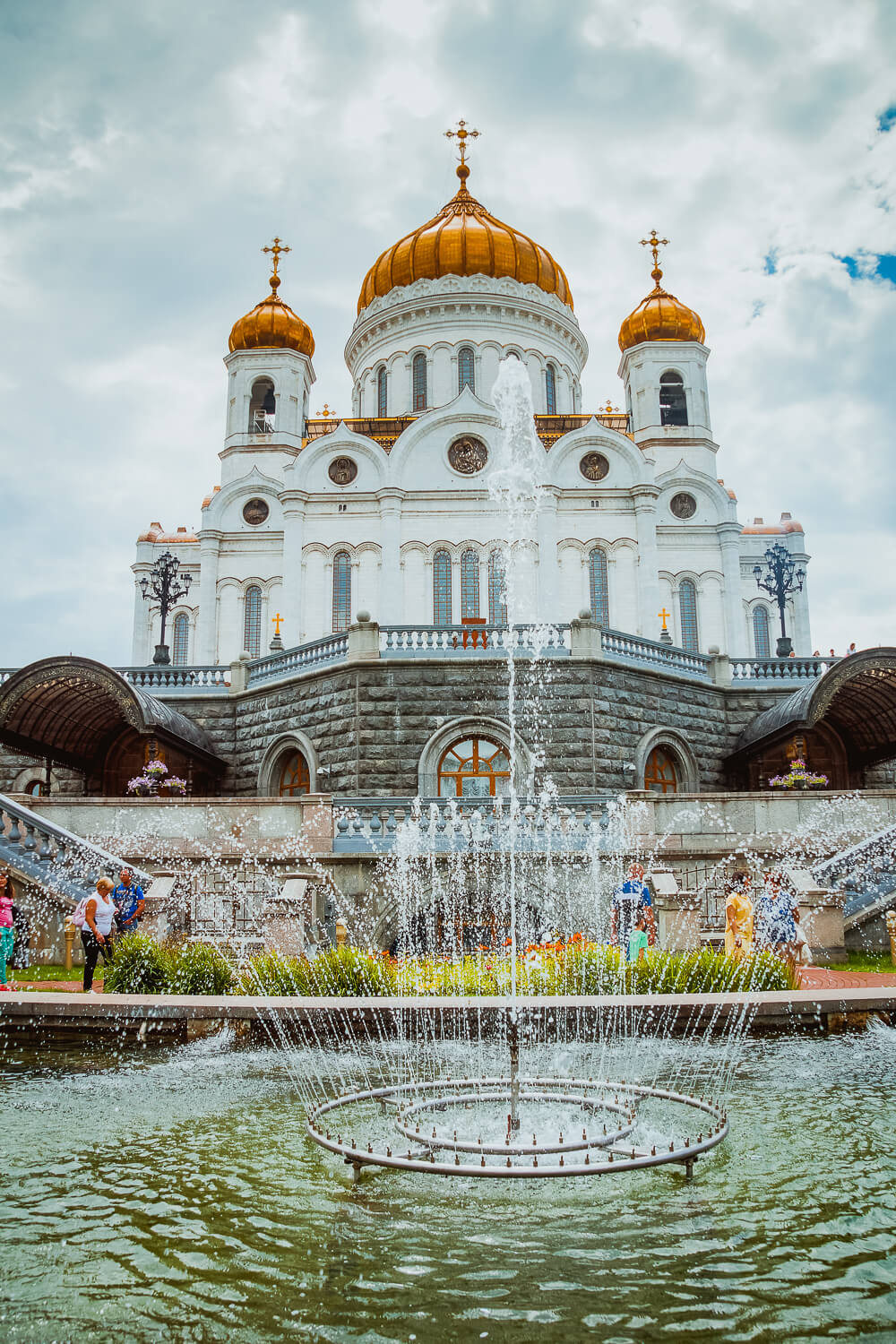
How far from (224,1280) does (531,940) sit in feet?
41.9

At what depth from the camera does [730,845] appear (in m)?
17.6

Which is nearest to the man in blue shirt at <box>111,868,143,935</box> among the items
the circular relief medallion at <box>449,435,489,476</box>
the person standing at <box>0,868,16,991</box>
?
the person standing at <box>0,868,16,991</box>

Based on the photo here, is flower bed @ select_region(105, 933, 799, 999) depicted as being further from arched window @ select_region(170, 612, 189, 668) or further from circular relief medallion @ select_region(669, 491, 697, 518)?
arched window @ select_region(170, 612, 189, 668)

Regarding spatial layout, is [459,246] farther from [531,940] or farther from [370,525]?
[531,940]

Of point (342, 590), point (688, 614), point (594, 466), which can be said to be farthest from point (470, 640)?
point (688, 614)

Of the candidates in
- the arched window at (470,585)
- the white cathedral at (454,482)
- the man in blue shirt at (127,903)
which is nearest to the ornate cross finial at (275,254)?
the white cathedral at (454,482)

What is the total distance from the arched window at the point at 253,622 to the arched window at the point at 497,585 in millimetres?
8850

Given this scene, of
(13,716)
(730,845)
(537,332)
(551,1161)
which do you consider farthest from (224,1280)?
(537,332)

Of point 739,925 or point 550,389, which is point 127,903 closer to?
point 739,925

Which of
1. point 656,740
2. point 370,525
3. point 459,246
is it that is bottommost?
point 656,740

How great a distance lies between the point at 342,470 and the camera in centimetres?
3781

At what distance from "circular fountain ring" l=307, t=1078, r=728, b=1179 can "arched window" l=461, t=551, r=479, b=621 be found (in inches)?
1106

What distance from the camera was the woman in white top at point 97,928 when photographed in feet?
40.4

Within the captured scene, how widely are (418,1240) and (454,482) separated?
109 feet
